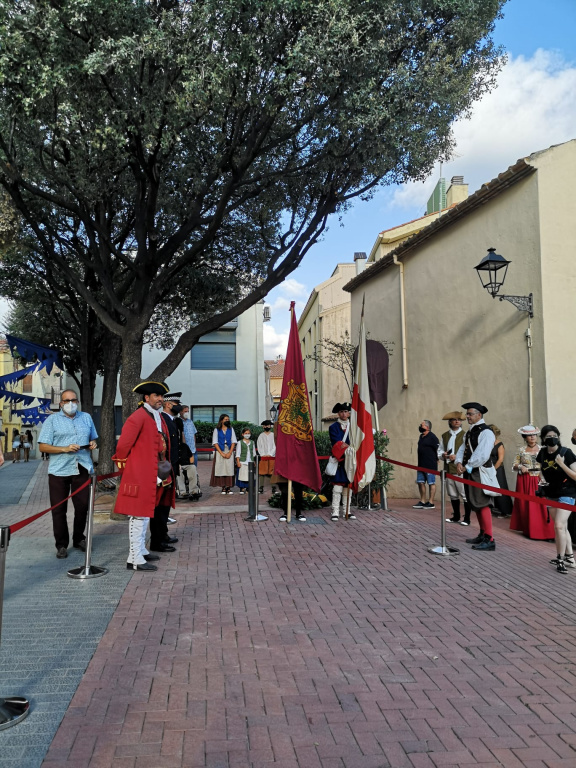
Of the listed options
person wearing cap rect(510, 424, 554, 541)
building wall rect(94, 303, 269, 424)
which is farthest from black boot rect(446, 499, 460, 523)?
building wall rect(94, 303, 269, 424)

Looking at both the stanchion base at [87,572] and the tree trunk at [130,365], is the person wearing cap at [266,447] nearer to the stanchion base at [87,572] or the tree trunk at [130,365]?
the tree trunk at [130,365]

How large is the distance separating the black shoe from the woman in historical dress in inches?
266

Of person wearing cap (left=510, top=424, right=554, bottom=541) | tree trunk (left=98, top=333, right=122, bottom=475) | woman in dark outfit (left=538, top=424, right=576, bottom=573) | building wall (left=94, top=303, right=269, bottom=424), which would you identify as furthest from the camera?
building wall (left=94, top=303, right=269, bottom=424)

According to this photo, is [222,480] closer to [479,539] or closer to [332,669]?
[479,539]

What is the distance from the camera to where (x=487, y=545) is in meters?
7.81

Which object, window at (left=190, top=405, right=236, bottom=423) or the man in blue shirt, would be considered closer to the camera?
the man in blue shirt

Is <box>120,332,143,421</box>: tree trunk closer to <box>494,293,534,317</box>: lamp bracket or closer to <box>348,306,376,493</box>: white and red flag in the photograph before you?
<box>348,306,376,493</box>: white and red flag

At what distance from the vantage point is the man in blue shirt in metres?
7.29

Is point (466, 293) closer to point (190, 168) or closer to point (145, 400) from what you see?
point (190, 168)

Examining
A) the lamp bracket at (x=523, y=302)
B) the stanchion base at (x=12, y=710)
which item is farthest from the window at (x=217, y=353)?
the stanchion base at (x=12, y=710)

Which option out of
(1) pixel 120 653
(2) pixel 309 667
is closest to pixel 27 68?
(1) pixel 120 653

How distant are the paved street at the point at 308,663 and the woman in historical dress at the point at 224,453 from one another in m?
6.06

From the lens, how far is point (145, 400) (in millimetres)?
6949

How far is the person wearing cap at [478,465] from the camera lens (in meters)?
7.64
